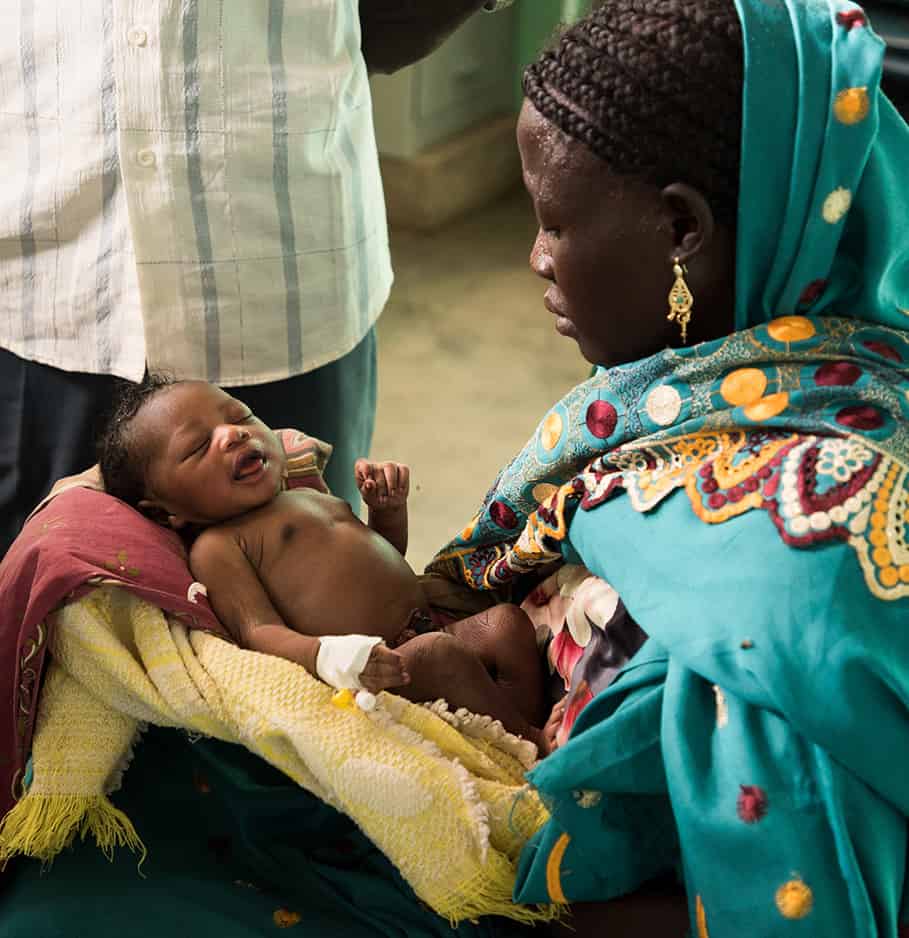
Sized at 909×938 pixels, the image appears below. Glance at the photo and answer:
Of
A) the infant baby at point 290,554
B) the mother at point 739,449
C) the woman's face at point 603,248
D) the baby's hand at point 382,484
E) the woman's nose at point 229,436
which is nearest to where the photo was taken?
the mother at point 739,449

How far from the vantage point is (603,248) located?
1.11 metres

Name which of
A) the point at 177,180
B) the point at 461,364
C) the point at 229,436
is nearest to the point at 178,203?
the point at 177,180

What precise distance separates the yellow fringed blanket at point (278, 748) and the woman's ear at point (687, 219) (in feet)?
1.55

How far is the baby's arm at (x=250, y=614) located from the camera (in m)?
1.20

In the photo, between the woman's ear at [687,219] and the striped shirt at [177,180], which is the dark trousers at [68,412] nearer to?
the striped shirt at [177,180]

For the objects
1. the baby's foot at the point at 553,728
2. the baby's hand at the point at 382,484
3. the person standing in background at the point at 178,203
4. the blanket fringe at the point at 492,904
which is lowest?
the blanket fringe at the point at 492,904

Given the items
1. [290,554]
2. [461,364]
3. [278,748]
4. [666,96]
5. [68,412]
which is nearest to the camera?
[666,96]

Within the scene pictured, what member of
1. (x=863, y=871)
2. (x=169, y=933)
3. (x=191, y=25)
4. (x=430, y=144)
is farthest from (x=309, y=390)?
(x=430, y=144)

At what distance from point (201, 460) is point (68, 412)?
289mm

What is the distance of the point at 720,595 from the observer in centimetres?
102

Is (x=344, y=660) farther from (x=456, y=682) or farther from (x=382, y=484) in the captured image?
(x=382, y=484)

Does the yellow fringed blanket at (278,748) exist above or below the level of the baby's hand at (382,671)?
below

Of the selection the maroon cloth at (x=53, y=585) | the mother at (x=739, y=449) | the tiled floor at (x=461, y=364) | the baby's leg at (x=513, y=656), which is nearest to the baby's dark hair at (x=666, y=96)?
the mother at (x=739, y=449)

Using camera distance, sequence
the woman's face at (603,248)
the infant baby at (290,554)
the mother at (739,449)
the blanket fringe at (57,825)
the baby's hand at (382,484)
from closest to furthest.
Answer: the mother at (739,449)
the woman's face at (603,248)
the blanket fringe at (57,825)
the infant baby at (290,554)
the baby's hand at (382,484)
